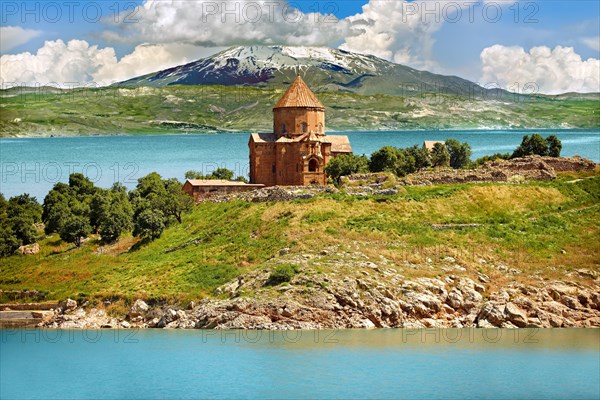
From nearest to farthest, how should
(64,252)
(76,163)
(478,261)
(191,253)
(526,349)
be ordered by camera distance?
(526,349) < (478,261) < (191,253) < (64,252) < (76,163)

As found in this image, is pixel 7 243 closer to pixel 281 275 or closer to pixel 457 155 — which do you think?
pixel 281 275

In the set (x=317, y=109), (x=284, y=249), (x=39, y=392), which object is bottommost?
Answer: (x=39, y=392)

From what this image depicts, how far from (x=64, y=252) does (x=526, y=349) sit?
37579mm

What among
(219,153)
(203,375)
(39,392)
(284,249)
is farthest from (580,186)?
(219,153)

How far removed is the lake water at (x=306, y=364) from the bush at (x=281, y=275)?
13.6ft

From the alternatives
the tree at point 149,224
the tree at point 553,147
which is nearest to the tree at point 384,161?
the tree at point 553,147

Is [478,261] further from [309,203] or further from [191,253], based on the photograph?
[191,253]

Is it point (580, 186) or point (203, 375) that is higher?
point (580, 186)

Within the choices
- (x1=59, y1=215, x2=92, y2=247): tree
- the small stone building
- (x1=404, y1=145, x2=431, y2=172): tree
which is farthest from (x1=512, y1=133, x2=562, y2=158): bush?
(x1=59, y1=215, x2=92, y2=247): tree

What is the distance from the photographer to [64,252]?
76000mm

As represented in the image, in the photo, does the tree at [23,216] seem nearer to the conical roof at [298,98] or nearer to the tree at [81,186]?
the tree at [81,186]

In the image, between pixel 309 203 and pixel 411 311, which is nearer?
pixel 411 311

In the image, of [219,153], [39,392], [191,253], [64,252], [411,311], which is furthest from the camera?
[219,153]

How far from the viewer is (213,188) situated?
82.2 metres
